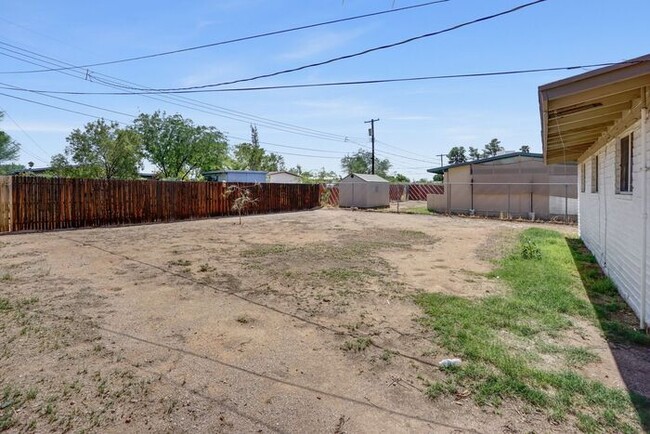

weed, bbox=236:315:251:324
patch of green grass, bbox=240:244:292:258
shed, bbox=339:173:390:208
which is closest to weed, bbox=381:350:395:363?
weed, bbox=236:315:251:324

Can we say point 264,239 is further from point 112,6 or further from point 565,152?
point 565,152

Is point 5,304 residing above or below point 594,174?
below

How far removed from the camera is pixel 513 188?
18.5 m

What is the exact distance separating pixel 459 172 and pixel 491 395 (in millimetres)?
19372

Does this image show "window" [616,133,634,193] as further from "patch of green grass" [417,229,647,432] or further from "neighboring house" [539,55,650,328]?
"patch of green grass" [417,229,647,432]

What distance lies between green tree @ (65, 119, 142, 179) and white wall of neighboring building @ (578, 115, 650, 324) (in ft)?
80.6

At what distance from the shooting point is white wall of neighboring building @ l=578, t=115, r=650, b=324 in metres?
4.16

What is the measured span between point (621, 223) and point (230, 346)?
212 inches

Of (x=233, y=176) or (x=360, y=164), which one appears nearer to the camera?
(x=233, y=176)

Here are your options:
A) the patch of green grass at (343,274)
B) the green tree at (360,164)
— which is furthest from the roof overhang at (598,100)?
the green tree at (360,164)

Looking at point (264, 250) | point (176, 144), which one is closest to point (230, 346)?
point (264, 250)

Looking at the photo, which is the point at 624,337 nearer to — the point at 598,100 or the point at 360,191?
the point at 598,100

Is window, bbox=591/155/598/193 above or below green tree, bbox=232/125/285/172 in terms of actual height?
below

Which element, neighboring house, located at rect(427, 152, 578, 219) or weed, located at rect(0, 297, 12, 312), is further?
neighboring house, located at rect(427, 152, 578, 219)
